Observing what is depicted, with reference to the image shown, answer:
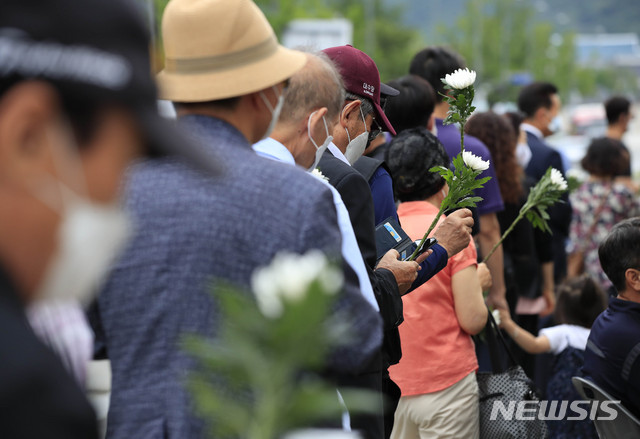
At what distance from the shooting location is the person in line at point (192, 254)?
5.85 ft

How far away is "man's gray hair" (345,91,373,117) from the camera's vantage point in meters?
3.67

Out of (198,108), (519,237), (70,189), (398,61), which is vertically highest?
(70,189)

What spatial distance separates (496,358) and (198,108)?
274 centimetres

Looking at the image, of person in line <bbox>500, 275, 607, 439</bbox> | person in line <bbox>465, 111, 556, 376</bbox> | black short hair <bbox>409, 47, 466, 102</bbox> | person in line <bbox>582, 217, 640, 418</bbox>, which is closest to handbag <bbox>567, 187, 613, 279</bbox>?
person in line <bbox>465, 111, 556, 376</bbox>

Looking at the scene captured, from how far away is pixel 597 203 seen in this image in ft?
24.3

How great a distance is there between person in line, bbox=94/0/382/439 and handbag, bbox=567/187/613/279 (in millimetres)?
5887

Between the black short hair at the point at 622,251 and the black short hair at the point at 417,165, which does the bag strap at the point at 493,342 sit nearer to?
the black short hair at the point at 622,251

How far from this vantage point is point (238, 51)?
199 cm

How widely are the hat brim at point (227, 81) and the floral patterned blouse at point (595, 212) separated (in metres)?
5.76

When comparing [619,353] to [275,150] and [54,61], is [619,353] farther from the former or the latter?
[54,61]

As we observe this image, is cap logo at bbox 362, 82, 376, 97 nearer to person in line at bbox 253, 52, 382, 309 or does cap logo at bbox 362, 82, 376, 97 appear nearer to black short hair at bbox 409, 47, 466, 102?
person in line at bbox 253, 52, 382, 309

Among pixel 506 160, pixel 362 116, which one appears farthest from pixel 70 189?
pixel 506 160

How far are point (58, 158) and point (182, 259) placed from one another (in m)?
0.76

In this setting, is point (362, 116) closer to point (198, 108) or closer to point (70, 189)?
point (198, 108)
